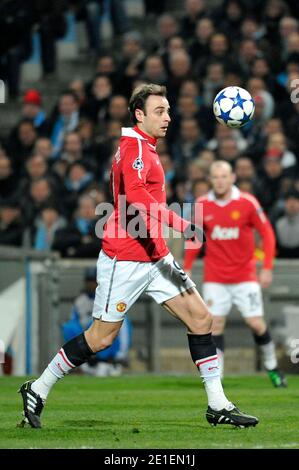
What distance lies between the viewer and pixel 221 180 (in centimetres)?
1320

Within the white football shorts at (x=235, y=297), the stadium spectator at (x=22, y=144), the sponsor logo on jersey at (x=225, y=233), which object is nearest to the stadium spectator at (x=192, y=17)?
the stadium spectator at (x=22, y=144)

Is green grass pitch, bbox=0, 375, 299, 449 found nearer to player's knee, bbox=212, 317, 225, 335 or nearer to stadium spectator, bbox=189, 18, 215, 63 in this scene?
player's knee, bbox=212, 317, 225, 335

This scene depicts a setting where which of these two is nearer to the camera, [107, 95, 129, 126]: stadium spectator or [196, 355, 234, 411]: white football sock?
[196, 355, 234, 411]: white football sock

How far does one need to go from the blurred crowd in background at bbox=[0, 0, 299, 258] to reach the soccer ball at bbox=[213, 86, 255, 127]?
595cm

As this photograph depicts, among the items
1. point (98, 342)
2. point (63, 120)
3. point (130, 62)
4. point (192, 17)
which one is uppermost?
point (192, 17)

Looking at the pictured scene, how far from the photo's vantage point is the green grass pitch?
7.98 meters

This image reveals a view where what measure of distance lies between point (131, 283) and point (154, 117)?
118cm

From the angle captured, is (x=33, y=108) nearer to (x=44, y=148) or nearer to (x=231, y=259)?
(x=44, y=148)

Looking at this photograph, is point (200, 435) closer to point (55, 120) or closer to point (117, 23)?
point (55, 120)

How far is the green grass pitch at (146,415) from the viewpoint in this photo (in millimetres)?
7984

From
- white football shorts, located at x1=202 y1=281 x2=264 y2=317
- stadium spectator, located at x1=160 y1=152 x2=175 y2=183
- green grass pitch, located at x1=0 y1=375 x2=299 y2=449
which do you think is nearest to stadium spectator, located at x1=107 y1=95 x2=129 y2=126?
stadium spectator, located at x1=160 y1=152 x2=175 y2=183

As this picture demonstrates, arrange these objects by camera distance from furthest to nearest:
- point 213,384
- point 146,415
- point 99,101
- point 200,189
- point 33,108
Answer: point 33,108
point 99,101
point 200,189
point 146,415
point 213,384

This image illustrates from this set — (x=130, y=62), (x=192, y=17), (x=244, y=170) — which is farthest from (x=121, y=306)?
(x=192, y=17)

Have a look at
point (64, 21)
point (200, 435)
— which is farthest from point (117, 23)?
point (200, 435)
